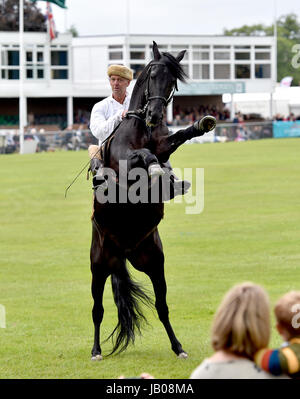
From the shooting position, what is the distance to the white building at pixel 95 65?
2522 inches

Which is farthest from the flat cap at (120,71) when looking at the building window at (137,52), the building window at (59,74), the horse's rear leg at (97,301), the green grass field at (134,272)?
the building window at (59,74)

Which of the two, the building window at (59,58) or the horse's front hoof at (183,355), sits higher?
the building window at (59,58)

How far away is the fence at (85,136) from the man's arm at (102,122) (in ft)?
111

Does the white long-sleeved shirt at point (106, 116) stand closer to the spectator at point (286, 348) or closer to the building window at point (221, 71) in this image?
the spectator at point (286, 348)

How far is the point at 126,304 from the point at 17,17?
6886cm

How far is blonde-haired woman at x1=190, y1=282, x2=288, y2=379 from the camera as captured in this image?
159 inches

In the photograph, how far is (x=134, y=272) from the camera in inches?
584

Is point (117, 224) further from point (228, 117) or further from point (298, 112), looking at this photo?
point (298, 112)

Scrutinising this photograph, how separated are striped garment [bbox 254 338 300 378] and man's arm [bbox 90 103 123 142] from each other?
4711 mm

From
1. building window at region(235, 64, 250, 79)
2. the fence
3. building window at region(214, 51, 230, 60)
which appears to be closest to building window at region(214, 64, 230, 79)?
building window at region(214, 51, 230, 60)

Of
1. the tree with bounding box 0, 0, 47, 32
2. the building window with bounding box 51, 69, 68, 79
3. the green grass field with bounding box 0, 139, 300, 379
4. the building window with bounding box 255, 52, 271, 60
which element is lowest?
the green grass field with bounding box 0, 139, 300, 379

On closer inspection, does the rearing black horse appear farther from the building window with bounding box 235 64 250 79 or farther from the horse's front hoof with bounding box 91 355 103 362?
the building window with bounding box 235 64 250 79

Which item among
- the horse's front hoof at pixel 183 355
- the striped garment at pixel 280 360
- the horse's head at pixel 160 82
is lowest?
the horse's front hoof at pixel 183 355

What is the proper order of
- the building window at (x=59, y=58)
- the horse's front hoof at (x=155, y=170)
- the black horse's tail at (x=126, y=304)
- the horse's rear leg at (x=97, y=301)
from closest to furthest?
the horse's front hoof at (x=155, y=170) < the horse's rear leg at (x=97, y=301) < the black horse's tail at (x=126, y=304) < the building window at (x=59, y=58)
